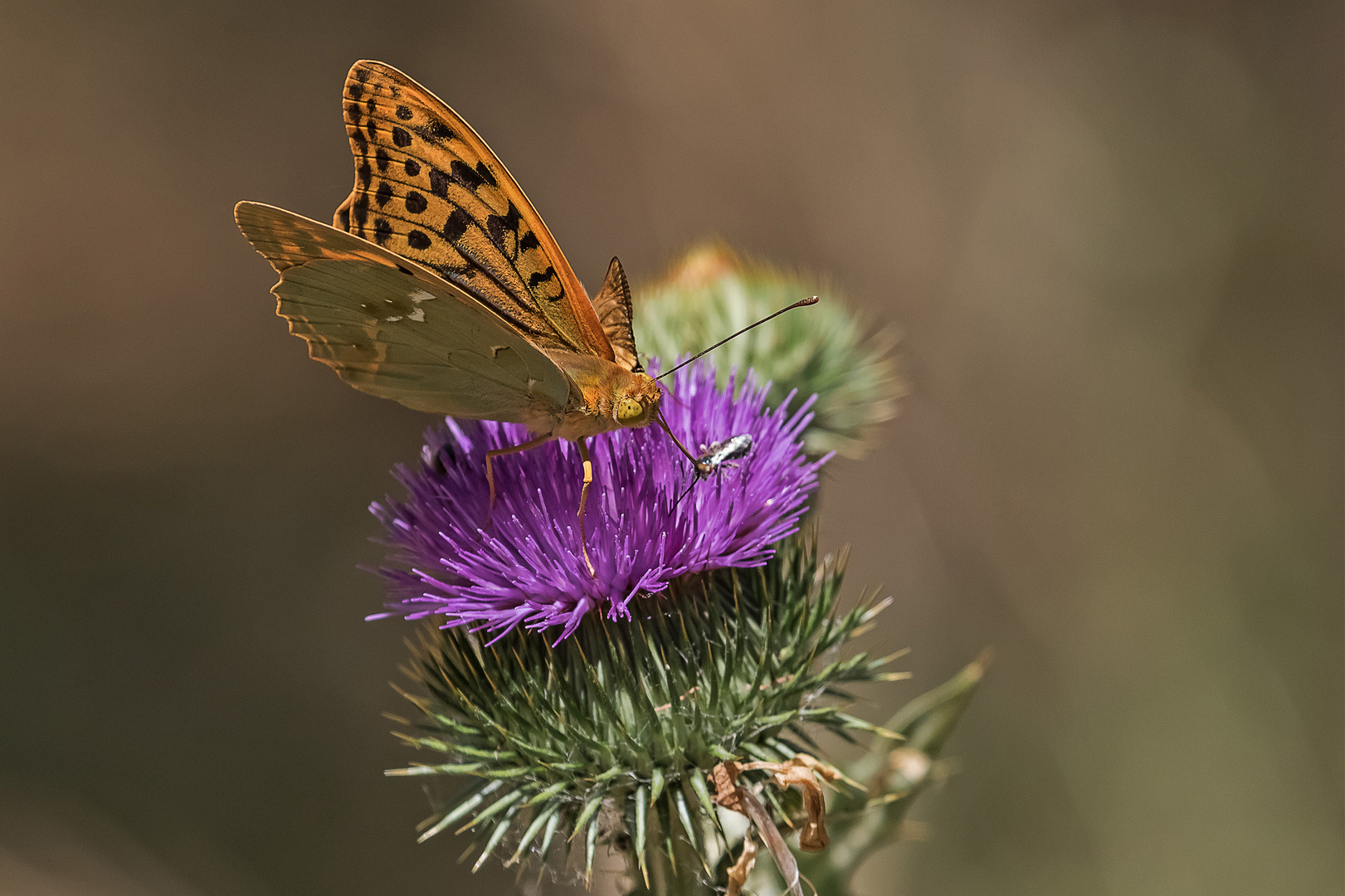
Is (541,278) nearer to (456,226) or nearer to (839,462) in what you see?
(456,226)

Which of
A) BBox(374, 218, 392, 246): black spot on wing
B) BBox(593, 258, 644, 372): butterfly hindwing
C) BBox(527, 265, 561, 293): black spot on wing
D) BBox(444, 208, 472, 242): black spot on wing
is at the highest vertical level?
BBox(374, 218, 392, 246): black spot on wing

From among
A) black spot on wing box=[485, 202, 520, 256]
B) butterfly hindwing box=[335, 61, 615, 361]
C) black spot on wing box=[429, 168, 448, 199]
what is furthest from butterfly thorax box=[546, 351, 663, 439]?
black spot on wing box=[429, 168, 448, 199]

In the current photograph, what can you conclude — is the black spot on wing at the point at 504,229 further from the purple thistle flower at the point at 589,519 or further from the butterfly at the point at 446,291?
the purple thistle flower at the point at 589,519

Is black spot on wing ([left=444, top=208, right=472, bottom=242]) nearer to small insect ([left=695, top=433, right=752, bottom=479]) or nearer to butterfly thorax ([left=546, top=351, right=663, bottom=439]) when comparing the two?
butterfly thorax ([left=546, top=351, right=663, bottom=439])

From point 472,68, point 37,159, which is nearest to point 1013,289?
point 472,68

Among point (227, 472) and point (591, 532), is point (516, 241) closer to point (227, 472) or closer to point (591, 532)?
point (591, 532)

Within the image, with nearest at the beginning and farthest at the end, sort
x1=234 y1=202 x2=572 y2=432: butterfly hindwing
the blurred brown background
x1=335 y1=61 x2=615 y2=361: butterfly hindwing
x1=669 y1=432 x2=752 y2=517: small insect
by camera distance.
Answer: x1=234 y1=202 x2=572 y2=432: butterfly hindwing
x1=669 y1=432 x2=752 y2=517: small insect
x1=335 y1=61 x2=615 y2=361: butterfly hindwing
the blurred brown background

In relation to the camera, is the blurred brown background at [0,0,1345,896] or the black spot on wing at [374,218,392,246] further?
the blurred brown background at [0,0,1345,896]

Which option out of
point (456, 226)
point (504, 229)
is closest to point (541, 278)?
point (504, 229)

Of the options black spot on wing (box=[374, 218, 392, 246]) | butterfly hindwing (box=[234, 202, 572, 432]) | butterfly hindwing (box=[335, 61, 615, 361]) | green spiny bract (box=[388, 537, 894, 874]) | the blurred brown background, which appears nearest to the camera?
butterfly hindwing (box=[234, 202, 572, 432])
